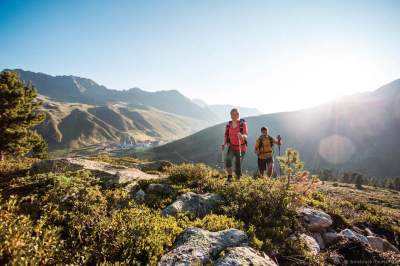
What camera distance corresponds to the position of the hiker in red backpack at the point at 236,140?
10.8 metres

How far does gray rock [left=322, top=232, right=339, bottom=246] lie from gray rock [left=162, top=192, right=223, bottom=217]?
10.2 feet

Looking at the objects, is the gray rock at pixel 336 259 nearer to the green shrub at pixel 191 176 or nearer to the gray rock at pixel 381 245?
the gray rock at pixel 381 245

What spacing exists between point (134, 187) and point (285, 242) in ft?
17.7

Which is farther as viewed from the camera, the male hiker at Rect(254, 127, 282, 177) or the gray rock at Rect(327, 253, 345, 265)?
the male hiker at Rect(254, 127, 282, 177)

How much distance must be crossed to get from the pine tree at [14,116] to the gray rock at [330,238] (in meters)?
27.7

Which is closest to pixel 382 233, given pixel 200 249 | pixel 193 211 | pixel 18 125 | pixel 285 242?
pixel 285 242

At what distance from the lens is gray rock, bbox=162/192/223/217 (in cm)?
702

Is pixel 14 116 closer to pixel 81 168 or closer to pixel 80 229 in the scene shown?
pixel 81 168

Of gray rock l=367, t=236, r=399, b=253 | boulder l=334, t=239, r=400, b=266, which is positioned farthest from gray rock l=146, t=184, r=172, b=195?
gray rock l=367, t=236, r=399, b=253

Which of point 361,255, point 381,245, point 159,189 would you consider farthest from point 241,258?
point 381,245

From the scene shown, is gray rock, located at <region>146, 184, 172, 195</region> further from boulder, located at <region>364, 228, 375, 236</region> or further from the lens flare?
the lens flare

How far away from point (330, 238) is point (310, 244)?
4.50 ft

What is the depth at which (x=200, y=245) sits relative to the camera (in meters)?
4.92

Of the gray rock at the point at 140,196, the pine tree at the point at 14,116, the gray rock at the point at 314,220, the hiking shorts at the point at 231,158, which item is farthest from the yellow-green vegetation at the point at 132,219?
the pine tree at the point at 14,116
